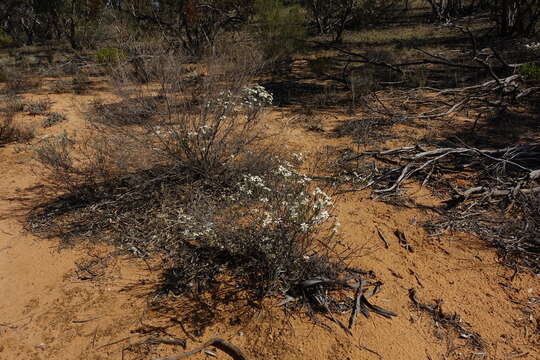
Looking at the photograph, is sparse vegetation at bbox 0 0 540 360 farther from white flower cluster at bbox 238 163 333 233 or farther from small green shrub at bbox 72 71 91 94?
small green shrub at bbox 72 71 91 94

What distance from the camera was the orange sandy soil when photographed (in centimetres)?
235

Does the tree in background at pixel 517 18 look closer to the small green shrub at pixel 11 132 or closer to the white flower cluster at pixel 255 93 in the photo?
the white flower cluster at pixel 255 93

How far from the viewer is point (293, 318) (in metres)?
2.53

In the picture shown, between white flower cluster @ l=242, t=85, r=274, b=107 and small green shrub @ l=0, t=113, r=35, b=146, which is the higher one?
white flower cluster @ l=242, t=85, r=274, b=107

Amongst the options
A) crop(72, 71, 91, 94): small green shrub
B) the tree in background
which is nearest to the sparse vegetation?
crop(72, 71, 91, 94): small green shrub

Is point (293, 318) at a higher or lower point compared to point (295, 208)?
lower

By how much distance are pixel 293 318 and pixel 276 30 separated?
8.12 metres

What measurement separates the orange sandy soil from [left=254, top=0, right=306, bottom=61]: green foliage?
6714 mm

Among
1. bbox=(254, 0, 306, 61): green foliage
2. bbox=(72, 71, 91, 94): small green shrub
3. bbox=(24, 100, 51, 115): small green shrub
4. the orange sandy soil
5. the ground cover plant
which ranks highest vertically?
bbox=(254, 0, 306, 61): green foliage

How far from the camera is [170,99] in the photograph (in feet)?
12.2

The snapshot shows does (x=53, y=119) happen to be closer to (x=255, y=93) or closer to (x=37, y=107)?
(x=37, y=107)

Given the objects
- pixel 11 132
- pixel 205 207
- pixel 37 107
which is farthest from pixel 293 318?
pixel 37 107

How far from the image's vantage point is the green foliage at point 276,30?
8.88 metres

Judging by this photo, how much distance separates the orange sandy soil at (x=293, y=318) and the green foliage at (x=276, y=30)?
6.71 m
